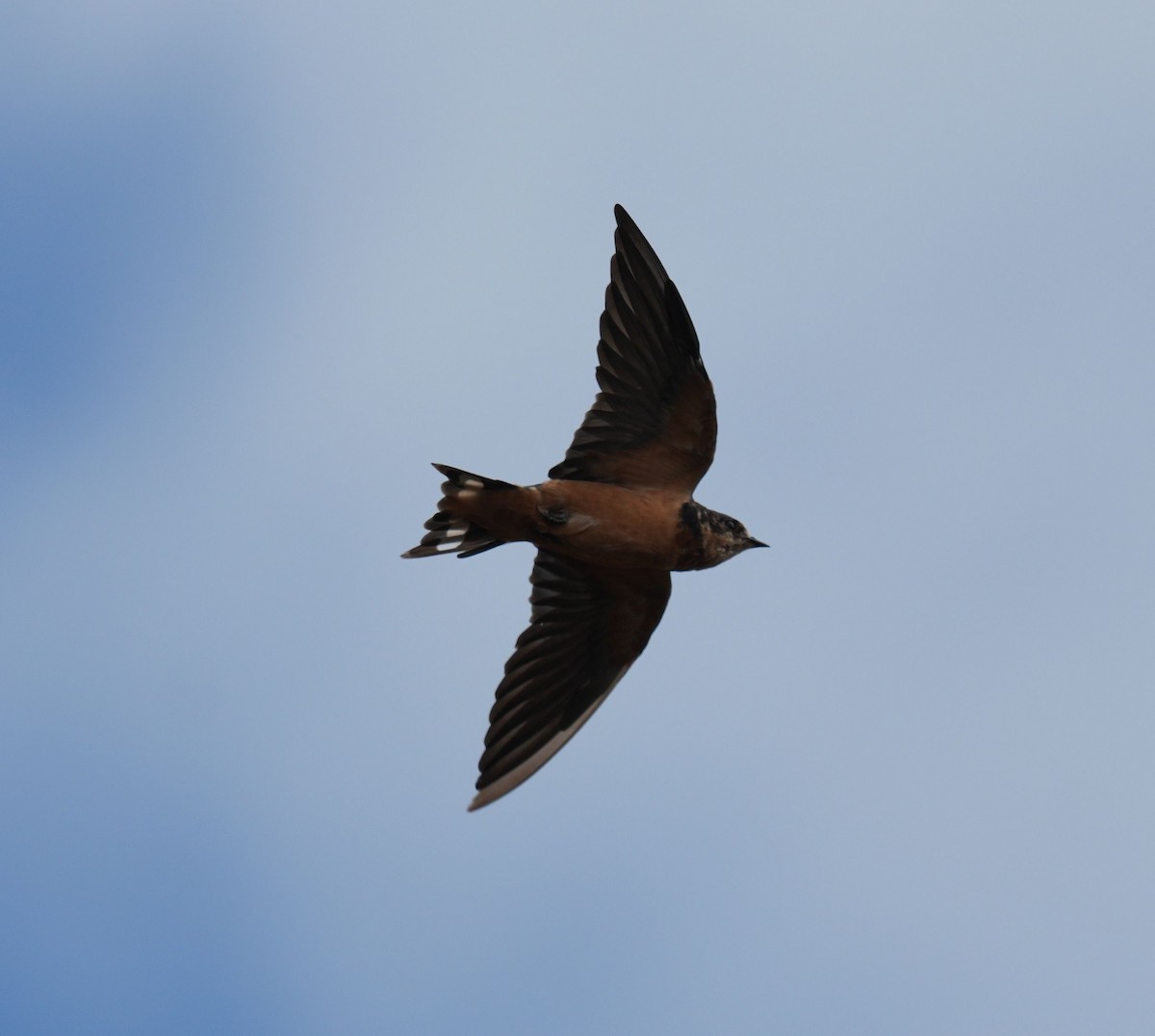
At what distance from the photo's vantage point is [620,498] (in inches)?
393

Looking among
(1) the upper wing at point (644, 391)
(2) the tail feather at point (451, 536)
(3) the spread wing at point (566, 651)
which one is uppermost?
(1) the upper wing at point (644, 391)

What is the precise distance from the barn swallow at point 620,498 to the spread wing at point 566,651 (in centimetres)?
1

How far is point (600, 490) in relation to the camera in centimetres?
1000

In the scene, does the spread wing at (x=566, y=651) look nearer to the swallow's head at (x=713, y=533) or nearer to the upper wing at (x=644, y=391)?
the swallow's head at (x=713, y=533)

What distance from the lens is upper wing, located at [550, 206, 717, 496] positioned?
9.98 m

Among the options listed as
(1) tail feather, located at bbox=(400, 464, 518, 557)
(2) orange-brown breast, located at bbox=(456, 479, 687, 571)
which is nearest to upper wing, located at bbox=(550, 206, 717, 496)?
(2) orange-brown breast, located at bbox=(456, 479, 687, 571)

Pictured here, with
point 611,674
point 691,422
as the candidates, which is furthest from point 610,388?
point 611,674

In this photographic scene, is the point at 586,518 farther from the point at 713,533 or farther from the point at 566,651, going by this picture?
the point at 566,651

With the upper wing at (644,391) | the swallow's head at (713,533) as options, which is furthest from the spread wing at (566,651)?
the upper wing at (644,391)

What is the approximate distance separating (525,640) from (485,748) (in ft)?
2.55

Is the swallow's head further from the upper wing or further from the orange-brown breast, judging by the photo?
the upper wing

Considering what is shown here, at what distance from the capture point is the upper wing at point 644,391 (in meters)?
9.98

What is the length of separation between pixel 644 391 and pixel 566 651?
1.92 m

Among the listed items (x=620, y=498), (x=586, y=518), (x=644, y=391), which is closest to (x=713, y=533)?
(x=620, y=498)
